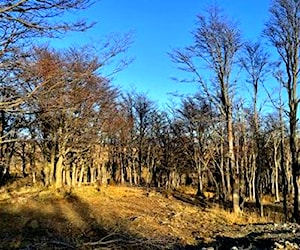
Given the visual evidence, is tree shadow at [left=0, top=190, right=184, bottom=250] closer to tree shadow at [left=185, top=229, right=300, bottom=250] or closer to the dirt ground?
the dirt ground

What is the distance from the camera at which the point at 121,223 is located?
14.4m

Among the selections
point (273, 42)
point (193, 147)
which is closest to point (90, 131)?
point (273, 42)

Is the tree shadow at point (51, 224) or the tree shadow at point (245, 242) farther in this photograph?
the tree shadow at point (245, 242)

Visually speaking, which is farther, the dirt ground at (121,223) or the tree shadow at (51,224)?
the dirt ground at (121,223)

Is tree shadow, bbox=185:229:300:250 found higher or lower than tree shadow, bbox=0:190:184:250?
lower

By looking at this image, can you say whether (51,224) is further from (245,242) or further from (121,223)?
(245,242)

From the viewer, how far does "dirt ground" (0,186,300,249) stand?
37.6ft

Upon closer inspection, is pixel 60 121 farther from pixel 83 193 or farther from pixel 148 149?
pixel 148 149

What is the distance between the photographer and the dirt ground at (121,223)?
37.6 feet

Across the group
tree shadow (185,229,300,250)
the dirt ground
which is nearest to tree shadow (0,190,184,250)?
the dirt ground

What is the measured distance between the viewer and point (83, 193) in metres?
20.7

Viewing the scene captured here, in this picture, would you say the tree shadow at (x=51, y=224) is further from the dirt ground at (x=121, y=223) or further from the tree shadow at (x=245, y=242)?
the tree shadow at (x=245, y=242)

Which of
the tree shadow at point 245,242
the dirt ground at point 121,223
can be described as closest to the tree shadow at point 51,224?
the dirt ground at point 121,223

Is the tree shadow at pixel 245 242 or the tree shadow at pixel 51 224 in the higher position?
the tree shadow at pixel 51 224
